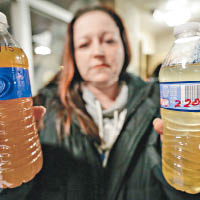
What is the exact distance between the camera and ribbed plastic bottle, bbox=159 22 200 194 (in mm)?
457

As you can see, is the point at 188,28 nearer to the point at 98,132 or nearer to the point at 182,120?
the point at 182,120

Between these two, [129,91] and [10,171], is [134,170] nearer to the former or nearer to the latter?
[129,91]

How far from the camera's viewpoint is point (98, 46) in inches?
31.9

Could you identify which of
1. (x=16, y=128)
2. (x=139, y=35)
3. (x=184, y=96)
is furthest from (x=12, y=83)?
(x=139, y=35)

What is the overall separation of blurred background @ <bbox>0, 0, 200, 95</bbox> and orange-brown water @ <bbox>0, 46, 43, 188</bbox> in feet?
0.99

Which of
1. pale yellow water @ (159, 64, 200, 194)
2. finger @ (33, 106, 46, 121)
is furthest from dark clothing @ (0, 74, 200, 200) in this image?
finger @ (33, 106, 46, 121)

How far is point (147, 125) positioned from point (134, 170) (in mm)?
273

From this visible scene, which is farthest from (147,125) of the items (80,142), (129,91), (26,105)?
(26,105)

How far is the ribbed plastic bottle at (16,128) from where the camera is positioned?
400mm

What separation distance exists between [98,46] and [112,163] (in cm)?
69

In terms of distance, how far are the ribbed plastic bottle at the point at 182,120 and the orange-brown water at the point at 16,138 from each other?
459mm

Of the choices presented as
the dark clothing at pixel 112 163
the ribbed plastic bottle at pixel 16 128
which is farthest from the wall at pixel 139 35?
the ribbed plastic bottle at pixel 16 128

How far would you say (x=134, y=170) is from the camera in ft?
2.61

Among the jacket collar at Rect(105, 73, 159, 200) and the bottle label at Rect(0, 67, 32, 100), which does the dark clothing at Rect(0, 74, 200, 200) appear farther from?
the bottle label at Rect(0, 67, 32, 100)
